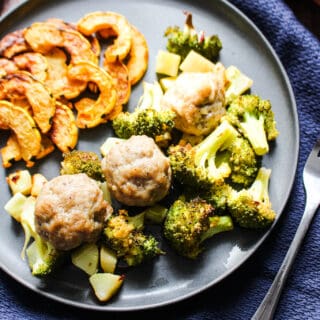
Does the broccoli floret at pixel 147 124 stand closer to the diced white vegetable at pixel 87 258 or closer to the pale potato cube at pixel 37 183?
the pale potato cube at pixel 37 183

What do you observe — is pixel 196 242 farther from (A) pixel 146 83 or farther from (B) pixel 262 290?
(A) pixel 146 83

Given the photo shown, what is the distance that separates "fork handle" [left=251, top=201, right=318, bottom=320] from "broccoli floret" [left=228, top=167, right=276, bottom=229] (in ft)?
0.71

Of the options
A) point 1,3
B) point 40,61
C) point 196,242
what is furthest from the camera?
point 1,3

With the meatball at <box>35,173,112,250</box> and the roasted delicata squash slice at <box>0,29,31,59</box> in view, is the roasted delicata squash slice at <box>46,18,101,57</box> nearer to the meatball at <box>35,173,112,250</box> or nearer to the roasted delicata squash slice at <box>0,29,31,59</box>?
the roasted delicata squash slice at <box>0,29,31,59</box>

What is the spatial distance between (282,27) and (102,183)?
1664 millimetres

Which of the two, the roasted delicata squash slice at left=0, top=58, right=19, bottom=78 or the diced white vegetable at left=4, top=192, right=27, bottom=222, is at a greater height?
the roasted delicata squash slice at left=0, top=58, right=19, bottom=78

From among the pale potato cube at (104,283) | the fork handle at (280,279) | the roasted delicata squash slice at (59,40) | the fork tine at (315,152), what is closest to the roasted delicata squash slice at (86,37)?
the roasted delicata squash slice at (59,40)

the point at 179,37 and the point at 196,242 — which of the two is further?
the point at 179,37

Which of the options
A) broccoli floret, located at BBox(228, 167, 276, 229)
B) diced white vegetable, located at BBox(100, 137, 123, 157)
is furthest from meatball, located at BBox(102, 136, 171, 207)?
broccoli floret, located at BBox(228, 167, 276, 229)

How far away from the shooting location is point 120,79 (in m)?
4.41

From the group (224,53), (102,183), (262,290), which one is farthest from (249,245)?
(224,53)

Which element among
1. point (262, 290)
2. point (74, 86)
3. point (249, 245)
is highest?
point (74, 86)

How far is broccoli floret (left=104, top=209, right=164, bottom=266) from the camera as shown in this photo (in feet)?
13.2

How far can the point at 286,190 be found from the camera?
432cm
